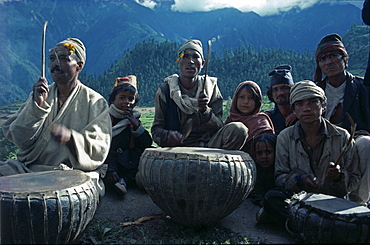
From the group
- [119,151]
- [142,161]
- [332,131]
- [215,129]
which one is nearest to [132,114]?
[119,151]

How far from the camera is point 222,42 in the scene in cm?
12850

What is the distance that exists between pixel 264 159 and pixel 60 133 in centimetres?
243

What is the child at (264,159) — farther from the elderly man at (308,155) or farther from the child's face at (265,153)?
the elderly man at (308,155)

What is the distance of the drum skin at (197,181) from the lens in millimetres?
3021

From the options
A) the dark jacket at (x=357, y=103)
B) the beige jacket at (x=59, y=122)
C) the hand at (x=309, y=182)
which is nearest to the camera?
the hand at (x=309, y=182)

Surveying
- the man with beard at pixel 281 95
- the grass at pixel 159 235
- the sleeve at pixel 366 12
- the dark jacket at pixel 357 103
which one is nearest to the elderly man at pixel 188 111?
the man with beard at pixel 281 95

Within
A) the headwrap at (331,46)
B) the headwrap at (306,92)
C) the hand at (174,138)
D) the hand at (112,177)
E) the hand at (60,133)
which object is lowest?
the hand at (112,177)

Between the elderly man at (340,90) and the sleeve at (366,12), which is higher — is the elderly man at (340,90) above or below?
below

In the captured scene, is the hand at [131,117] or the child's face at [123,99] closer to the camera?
the hand at [131,117]

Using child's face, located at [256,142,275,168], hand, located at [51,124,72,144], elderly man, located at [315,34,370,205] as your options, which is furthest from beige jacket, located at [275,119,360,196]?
hand, located at [51,124,72,144]

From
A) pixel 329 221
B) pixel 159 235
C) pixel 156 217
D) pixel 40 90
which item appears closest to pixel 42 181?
pixel 40 90

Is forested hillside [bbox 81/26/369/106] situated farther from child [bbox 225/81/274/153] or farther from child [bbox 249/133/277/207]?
child [bbox 249/133/277/207]

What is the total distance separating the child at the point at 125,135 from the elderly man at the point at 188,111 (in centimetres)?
36

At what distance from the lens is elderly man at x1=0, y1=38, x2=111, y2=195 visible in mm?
3475
